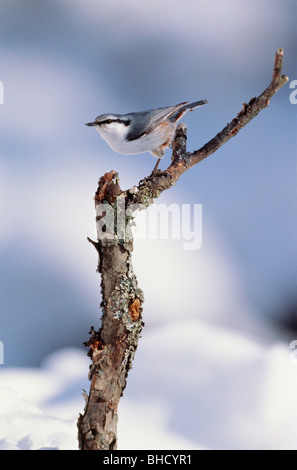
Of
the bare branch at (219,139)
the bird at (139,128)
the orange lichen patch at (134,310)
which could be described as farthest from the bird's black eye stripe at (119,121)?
the orange lichen patch at (134,310)

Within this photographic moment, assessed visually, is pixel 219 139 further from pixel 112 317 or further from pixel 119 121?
pixel 112 317

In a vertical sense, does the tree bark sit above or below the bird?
below

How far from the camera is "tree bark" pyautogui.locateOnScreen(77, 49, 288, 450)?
1059 millimetres

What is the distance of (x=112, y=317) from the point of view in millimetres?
1102

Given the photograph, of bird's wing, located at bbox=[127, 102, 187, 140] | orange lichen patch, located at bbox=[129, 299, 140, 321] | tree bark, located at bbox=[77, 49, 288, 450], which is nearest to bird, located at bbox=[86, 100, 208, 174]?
bird's wing, located at bbox=[127, 102, 187, 140]

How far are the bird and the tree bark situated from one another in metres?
0.18

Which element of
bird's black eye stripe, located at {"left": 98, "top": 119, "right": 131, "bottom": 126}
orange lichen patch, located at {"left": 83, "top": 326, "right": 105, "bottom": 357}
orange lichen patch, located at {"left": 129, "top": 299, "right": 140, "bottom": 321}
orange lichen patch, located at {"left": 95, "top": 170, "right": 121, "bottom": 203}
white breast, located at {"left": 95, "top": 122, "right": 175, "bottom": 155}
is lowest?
orange lichen patch, located at {"left": 83, "top": 326, "right": 105, "bottom": 357}

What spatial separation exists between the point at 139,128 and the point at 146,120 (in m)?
0.03

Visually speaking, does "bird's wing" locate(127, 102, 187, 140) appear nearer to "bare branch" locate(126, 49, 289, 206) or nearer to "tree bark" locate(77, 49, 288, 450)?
"bare branch" locate(126, 49, 289, 206)

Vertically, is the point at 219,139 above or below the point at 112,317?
above

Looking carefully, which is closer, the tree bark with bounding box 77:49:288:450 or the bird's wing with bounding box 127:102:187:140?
the tree bark with bounding box 77:49:288:450

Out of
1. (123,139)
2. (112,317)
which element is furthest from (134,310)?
(123,139)
